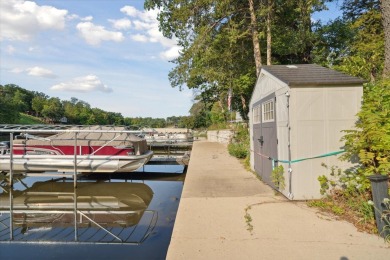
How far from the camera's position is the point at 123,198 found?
9.16m

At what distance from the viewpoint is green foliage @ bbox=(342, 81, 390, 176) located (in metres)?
5.23

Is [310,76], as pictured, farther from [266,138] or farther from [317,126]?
[266,138]

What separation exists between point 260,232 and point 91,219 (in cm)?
394

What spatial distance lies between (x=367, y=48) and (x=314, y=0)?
5.09m

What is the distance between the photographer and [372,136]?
5.37 m

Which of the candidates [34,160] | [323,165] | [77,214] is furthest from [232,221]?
[34,160]

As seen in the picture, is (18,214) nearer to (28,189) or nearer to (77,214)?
(77,214)

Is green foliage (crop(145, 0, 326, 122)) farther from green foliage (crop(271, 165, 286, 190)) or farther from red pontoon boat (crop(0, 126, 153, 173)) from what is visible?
green foliage (crop(271, 165, 286, 190))

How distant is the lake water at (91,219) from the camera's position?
17.2ft

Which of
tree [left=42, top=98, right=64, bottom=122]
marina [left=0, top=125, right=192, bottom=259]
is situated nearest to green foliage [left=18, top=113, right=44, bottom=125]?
tree [left=42, top=98, right=64, bottom=122]

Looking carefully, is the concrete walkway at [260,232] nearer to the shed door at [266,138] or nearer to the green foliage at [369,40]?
the shed door at [266,138]

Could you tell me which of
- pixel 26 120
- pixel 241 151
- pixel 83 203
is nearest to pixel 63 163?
pixel 83 203

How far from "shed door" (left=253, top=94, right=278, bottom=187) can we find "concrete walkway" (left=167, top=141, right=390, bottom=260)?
3.46ft

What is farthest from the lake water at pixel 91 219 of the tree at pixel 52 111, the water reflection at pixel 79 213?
the tree at pixel 52 111
